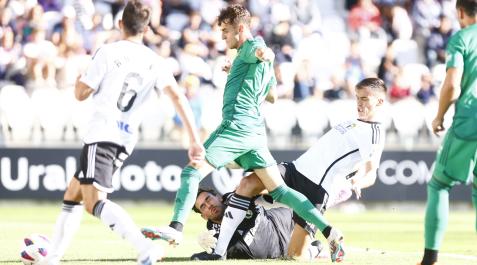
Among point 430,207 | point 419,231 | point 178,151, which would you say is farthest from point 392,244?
point 178,151

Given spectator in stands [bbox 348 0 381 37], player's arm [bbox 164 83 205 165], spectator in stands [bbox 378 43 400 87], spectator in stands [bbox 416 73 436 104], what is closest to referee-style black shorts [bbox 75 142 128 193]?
player's arm [bbox 164 83 205 165]

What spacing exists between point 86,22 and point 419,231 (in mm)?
8559

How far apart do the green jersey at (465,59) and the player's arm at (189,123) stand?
1985 millimetres

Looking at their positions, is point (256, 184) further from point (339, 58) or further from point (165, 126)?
point (339, 58)

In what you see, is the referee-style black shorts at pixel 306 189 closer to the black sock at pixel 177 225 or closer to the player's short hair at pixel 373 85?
the player's short hair at pixel 373 85

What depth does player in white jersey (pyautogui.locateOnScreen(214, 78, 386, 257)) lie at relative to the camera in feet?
→ 33.8

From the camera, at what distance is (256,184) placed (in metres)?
10.2

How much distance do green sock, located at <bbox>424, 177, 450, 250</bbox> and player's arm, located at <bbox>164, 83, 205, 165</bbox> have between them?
1882 millimetres

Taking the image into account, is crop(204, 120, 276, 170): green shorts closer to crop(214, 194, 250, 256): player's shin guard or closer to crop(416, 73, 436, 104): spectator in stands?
crop(214, 194, 250, 256): player's shin guard

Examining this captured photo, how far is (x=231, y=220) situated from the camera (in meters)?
9.94

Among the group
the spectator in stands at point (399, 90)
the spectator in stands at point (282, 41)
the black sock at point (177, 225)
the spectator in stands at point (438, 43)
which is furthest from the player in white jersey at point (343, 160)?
the spectator in stands at point (438, 43)

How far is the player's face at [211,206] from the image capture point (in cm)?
1031

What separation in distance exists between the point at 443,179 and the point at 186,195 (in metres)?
2.30

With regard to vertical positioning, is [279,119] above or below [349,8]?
below
